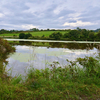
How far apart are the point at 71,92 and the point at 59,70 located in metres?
1.69

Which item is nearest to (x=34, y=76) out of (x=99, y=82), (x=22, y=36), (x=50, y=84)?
(x=50, y=84)

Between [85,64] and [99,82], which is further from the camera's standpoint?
[85,64]

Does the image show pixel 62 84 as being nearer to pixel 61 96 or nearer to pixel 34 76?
pixel 61 96

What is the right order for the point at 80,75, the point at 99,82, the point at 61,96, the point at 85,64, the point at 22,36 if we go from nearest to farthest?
the point at 61,96
the point at 99,82
the point at 80,75
the point at 85,64
the point at 22,36

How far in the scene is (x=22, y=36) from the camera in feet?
170

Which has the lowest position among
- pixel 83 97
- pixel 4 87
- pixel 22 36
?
pixel 83 97

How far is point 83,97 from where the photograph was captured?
2955 millimetres

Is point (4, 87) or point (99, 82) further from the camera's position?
point (99, 82)

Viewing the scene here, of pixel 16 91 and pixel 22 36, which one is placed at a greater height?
pixel 22 36

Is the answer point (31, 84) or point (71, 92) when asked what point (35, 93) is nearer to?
point (31, 84)

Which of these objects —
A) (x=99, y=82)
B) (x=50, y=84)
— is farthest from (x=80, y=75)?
(x=50, y=84)

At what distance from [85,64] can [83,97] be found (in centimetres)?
247

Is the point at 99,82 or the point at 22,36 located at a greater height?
the point at 22,36

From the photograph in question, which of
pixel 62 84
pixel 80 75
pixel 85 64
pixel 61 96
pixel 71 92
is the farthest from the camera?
pixel 85 64
